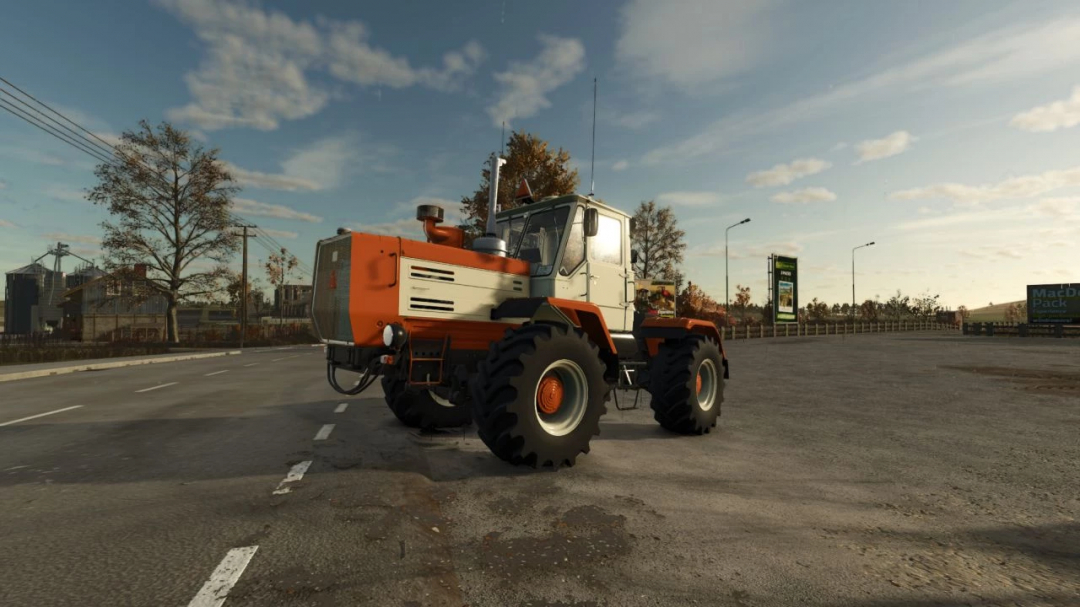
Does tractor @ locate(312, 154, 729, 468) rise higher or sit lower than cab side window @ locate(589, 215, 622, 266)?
lower

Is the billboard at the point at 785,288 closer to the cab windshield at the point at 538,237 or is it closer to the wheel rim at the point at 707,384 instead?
the wheel rim at the point at 707,384

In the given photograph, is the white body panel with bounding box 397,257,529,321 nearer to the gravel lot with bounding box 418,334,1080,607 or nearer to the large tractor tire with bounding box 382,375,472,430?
the gravel lot with bounding box 418,334,1080,607

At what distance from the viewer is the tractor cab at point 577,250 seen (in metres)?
5.78

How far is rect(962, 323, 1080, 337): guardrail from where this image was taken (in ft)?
135

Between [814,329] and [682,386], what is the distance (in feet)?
163

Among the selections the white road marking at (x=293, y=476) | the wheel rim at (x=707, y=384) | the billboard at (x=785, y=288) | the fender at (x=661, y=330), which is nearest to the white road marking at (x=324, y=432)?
the white road marking at (x=293, y=476)

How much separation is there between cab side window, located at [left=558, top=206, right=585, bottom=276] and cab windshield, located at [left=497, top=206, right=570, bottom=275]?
0.36ft

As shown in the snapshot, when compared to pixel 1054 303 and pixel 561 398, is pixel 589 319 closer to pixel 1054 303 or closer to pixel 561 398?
pixel 561 398

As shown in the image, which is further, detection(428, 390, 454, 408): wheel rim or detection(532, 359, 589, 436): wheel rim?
detection(428, 390, 454, 408): wheel rim

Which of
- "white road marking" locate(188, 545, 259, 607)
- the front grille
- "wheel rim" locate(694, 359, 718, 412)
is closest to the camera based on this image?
"white road marking" locate(188, 545, 259, 607)

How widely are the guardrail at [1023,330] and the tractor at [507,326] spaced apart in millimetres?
53242

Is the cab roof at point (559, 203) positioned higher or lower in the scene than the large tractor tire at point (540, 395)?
higher

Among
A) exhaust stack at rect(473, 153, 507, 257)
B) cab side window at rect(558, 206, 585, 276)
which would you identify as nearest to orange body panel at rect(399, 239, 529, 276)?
exhaust stack at rect(473, 153, 507, 257)

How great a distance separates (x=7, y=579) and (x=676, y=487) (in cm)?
438
